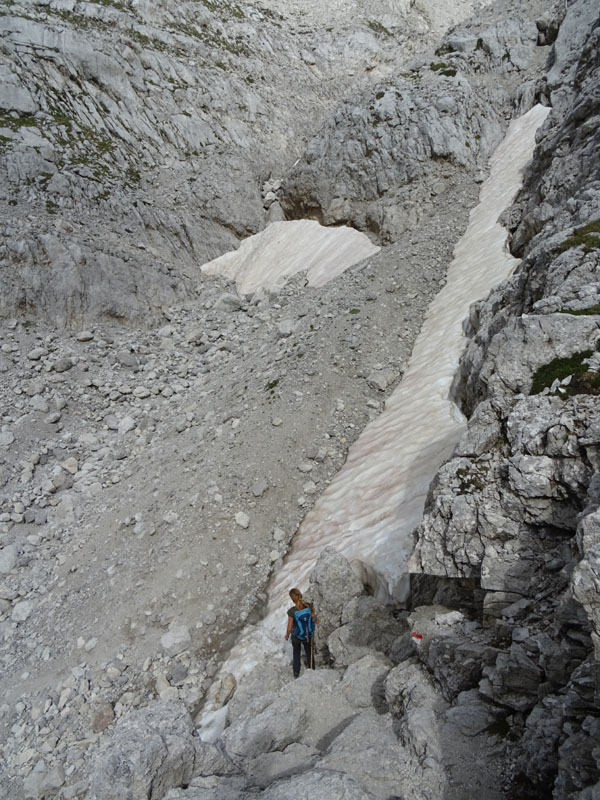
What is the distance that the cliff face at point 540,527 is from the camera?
178 inches

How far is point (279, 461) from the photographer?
16.6 meters

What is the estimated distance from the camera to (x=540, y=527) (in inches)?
271

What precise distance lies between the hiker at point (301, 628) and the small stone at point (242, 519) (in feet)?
17.0

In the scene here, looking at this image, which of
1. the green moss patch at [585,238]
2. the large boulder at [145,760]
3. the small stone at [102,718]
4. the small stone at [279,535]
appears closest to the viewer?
the large boulder at [145,760]

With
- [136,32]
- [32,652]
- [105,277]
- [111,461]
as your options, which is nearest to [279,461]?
[111,461]

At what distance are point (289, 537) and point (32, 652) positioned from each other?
763cm

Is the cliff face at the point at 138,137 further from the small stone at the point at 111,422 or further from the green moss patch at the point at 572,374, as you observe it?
the green moss patch at the point at 572,374

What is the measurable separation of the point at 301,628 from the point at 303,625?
Answer: 0.24 ft

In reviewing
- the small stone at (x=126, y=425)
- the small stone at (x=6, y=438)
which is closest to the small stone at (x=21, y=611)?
the small stone at (x=6, y=438)

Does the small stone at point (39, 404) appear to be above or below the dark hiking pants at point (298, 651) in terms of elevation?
above

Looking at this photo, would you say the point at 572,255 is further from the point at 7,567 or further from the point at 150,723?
the point at 7,567

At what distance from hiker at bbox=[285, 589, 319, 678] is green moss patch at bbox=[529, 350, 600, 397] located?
623 cm

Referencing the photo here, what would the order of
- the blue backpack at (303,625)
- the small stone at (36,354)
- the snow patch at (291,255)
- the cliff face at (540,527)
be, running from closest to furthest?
1. the cliff face at (540,527)
2. the blue backpack at (303,625)
3. the small stone at (36,354)
4. the snow patch at (291,255)

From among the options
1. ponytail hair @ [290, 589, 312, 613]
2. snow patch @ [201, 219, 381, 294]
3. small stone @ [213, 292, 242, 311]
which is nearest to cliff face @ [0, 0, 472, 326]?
snow patch @ [201, 219, 381, 294]
